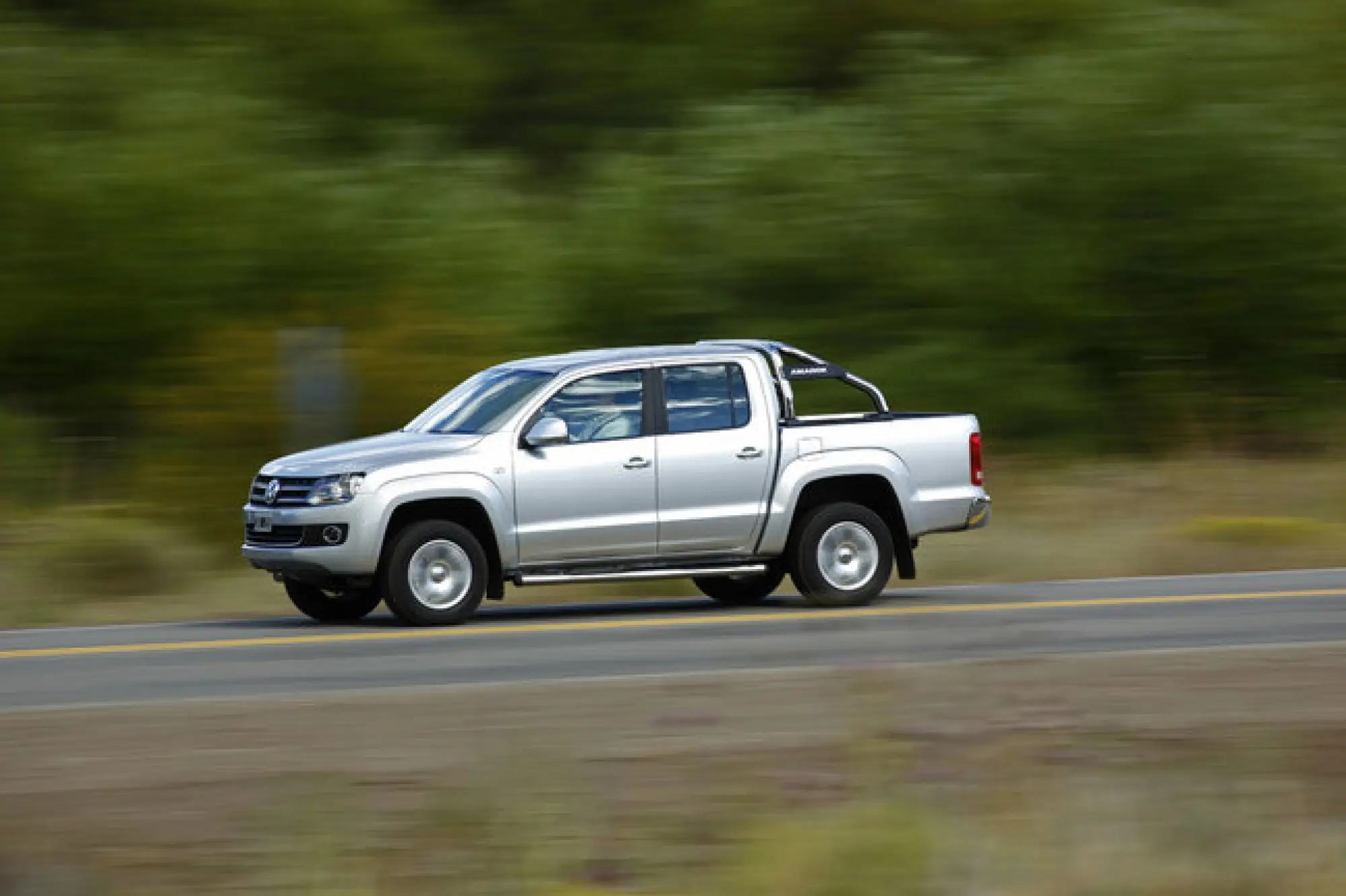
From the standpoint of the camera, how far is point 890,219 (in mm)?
30781

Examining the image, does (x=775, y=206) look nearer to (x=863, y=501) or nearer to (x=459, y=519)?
(x=863, y=501)

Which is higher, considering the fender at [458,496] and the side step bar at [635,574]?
the fender at [458,496]

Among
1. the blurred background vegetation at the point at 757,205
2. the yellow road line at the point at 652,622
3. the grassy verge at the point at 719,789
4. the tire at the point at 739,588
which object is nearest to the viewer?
the grassy verge at the point at 719,789

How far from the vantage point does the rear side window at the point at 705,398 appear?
49.0 feet

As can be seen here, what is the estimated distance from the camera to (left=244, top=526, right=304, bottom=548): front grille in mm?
14195

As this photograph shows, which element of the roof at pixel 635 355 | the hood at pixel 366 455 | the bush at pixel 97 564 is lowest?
the bush at pixel 97 564

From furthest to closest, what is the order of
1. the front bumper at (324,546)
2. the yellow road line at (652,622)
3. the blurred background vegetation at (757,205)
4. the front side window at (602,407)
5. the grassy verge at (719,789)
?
the blurred background vegetation at (757,205), the front side window at (602,407), the front bumper at (324,546), the yellow road line at (652,622), the grassy verge at (719,789)

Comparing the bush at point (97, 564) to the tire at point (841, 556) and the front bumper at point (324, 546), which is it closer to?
the front bumper at point (324, 546)

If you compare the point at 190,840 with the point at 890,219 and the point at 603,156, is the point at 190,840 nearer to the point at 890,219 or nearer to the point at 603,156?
the point at 890,219

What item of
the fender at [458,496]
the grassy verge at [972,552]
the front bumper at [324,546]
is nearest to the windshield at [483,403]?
the fender at [458,496]

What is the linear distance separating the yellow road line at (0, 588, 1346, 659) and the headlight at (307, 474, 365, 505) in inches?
34.7

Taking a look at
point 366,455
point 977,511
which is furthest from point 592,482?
point 977,511

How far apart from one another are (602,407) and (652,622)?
4.89 ft

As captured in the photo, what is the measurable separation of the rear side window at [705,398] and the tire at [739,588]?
1.53m
